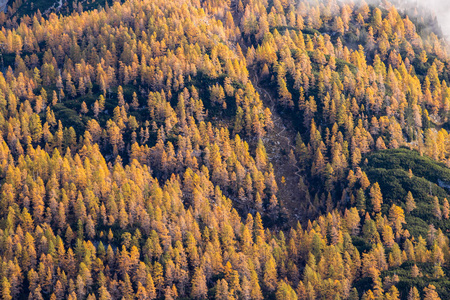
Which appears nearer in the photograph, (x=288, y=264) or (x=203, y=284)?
(x=203, y=284)

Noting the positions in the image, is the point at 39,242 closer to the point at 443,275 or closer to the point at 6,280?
the point at 6,280

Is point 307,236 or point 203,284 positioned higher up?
point 307,236

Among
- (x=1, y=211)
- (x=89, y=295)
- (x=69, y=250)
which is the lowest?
(x=89, y=295)

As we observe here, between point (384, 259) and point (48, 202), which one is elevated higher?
point (48, 202)

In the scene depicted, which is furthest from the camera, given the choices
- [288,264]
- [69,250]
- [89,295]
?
[288,264]

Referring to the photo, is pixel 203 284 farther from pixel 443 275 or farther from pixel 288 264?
pixel 443 275

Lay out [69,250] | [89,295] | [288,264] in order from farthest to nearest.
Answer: [288,264]
[69,250]
[89,295]

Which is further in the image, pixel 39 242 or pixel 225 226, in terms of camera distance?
pixel 225 226

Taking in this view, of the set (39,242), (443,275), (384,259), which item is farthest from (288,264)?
(39,242)

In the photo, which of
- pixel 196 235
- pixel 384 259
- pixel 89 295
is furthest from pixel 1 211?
pixel 384 259
